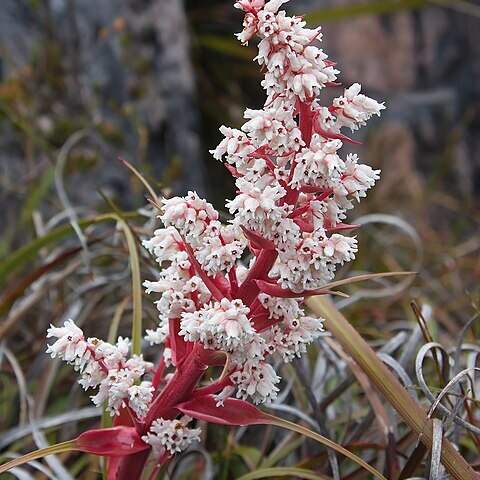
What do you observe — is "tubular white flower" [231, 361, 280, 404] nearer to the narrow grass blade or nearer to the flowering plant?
the flowering plant

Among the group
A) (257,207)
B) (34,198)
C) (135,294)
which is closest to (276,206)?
(257,207)

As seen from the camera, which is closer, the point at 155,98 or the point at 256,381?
the point at 256,381

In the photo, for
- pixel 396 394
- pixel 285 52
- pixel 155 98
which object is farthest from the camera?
pixel 155 98

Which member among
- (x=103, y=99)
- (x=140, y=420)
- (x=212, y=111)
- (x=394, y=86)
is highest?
(x=394, y=86)

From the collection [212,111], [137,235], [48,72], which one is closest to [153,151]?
[48,72]

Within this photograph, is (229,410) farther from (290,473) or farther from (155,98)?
(155,98)

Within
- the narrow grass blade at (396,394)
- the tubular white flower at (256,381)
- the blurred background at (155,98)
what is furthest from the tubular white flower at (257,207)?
the blurred background at (155,98)

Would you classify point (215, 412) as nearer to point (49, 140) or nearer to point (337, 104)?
point (337, 104)
